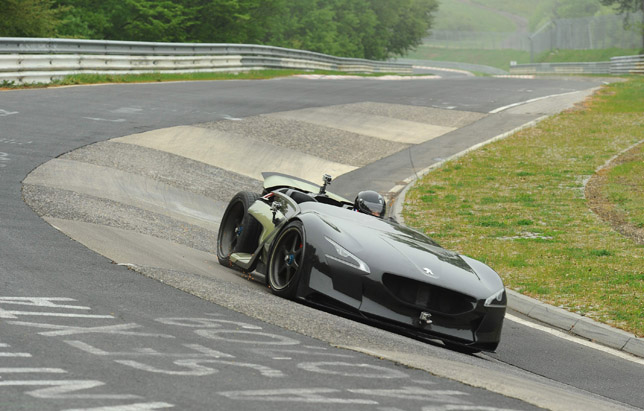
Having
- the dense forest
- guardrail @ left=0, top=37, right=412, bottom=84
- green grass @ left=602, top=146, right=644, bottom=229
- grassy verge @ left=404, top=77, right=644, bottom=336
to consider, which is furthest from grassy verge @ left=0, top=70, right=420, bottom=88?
green grass @ left=602, top=146, right=644, bottom=229

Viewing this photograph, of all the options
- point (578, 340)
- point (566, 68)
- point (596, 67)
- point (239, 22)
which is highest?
point (239, 22)

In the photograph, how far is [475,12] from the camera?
19212 centimetres

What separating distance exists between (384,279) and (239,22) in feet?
162

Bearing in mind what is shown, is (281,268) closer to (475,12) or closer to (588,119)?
(588,119)

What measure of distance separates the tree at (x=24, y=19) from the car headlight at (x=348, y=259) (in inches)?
1129

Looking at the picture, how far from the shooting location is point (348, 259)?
7.23 m

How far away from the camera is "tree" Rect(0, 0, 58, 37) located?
108ft

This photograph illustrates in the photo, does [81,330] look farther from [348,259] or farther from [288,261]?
[288,261]

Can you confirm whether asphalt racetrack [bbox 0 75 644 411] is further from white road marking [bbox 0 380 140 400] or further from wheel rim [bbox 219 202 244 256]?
wheel rim [bbox 219 202 244 256]

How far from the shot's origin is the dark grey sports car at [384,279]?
7168mm

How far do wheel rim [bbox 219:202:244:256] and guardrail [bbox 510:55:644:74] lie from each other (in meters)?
47.6

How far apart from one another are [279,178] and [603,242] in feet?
17.5

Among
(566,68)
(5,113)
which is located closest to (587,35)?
(566,68)

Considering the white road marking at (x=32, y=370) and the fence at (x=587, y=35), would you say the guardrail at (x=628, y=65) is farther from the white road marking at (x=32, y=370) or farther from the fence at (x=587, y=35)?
the white road marking at (x=32, y=370)
